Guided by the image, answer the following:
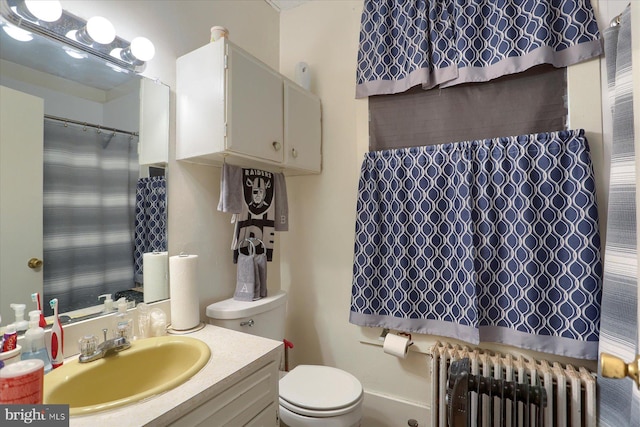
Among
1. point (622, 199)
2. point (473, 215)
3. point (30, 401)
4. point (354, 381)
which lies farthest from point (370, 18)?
point (30, 401)

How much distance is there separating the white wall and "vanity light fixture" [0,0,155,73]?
68 mm

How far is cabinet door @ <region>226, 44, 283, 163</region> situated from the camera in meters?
1.28

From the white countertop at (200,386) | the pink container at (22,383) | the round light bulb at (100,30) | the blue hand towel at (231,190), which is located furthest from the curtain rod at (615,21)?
the pink container at (22,383)

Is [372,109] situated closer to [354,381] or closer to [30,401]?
[354,381]

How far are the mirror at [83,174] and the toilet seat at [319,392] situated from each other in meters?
0.76

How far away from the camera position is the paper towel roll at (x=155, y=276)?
1263 mm

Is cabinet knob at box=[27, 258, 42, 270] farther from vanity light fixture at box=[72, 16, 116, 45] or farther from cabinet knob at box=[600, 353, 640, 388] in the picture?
cabinet knob at box=[600, 353, 640, 388]

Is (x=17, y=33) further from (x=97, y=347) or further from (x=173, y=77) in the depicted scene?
Result: (x=97, y=347)

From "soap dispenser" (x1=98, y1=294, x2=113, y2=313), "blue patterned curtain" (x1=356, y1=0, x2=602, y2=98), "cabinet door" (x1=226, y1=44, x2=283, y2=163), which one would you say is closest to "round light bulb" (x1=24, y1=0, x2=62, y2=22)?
"cabinet door" (x1=226, y1=44, x2=283, y2=163)

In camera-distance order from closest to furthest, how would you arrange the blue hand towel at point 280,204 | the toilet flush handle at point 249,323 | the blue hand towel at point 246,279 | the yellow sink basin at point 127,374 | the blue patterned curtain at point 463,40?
the yellow sink basin at point 127,374
the blue patterned curtain at point 463,40
the toilet flush handle at point 249,323
the blue hand towel at point 246,279
the blue hand towel at point 280,204

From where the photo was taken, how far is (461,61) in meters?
1.50

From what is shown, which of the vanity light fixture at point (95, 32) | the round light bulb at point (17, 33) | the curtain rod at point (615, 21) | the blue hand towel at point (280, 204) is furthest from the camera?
the blue hand towel at point (280, 204)

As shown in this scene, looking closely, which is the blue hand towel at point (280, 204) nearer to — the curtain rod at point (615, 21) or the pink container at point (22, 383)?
the pink container at point (22, 383)

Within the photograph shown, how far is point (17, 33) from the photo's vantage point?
939 millimetres
